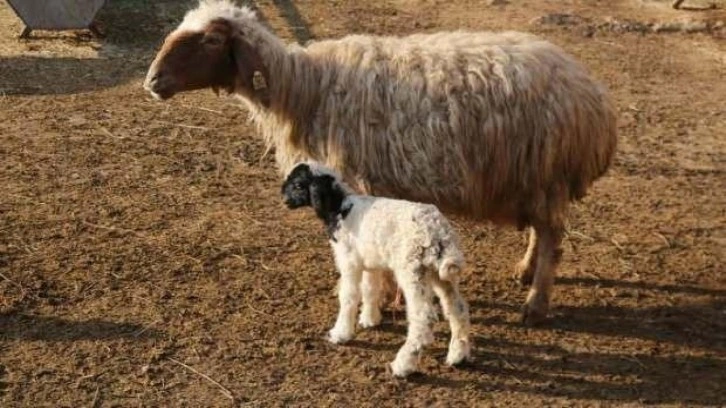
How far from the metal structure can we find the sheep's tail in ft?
23.8

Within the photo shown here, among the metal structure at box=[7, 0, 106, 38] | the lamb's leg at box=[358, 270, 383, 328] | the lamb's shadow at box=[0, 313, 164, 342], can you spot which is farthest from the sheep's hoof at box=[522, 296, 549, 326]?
the metal structure at box=[7, 0, 106, 38]

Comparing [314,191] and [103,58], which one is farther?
[103,58]

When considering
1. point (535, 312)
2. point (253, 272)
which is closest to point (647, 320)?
point (535, 312)

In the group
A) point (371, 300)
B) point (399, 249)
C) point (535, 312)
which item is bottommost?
point (535, 312)

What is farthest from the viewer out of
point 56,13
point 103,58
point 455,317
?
point 56,13

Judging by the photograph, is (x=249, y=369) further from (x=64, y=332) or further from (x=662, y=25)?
(x=662, y=25)

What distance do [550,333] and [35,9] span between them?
7387 mm

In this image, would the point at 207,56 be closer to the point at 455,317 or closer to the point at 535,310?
the point at 455,317

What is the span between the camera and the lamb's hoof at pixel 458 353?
514 cm

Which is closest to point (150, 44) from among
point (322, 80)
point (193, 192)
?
point (193, 192)

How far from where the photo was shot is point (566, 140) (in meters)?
5.46

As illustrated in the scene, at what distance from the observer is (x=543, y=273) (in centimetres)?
572

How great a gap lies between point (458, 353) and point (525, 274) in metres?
1.25

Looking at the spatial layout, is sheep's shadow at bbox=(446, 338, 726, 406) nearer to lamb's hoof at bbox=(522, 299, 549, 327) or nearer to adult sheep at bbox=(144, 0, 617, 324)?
lamb's hoof at bbox=(522, 299, 549, 327)
